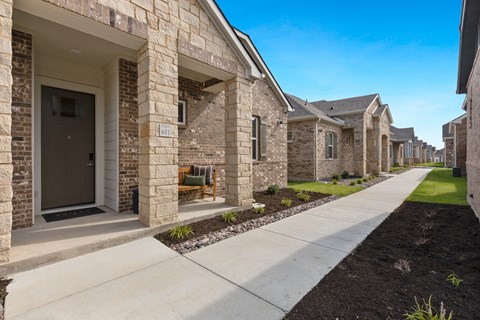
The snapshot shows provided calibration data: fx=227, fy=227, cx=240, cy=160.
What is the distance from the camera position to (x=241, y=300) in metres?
2.49

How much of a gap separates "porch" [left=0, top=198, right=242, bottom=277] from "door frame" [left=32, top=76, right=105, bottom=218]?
79cm

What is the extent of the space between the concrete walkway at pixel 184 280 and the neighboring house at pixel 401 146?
32.2m

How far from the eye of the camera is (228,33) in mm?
5652

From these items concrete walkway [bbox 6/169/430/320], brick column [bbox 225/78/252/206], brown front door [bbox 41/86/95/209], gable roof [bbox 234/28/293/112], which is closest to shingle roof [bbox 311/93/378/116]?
gable roof [bbox 234/28/293/112]

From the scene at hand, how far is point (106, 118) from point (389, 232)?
7.22 meters

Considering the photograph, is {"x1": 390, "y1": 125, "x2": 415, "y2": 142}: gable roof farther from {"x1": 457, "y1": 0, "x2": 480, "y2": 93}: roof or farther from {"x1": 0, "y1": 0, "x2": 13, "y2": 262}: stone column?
{"x1": 0, "y1": 0, "x2": 13, "y2": 262}: stone column

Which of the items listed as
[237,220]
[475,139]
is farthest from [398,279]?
[475,139]

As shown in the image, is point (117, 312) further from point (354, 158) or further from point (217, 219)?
point (354, 158)

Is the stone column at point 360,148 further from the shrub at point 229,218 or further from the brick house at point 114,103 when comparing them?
the shrub at point 229,218

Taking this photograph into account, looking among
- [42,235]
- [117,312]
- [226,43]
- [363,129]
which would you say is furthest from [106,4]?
[363,129]

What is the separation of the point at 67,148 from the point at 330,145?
14.4 metres

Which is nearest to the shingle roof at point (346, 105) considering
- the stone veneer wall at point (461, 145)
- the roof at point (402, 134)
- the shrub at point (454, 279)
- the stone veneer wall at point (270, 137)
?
the stone veneer wall at point (461, 145)

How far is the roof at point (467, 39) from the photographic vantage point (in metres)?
6.06

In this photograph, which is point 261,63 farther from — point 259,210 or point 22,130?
point 22,130
